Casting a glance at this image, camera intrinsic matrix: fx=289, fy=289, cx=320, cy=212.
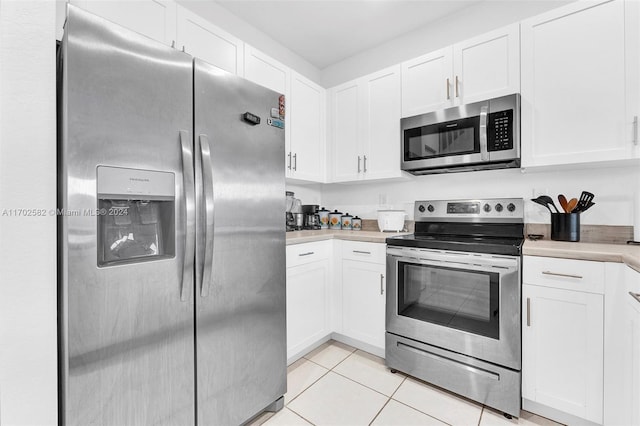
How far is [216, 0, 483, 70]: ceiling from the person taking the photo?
7.60 feet

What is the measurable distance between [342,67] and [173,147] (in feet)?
8.38

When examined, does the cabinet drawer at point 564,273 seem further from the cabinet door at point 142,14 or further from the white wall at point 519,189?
the cabinet door at point 142,14

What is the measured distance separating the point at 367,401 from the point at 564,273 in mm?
1267

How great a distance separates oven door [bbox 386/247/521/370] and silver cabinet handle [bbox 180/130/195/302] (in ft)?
4.31

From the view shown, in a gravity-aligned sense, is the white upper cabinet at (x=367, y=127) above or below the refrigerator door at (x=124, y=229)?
above

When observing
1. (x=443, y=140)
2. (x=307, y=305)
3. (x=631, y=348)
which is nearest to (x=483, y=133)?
(x=443, y=140)

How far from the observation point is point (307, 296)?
2125 mm

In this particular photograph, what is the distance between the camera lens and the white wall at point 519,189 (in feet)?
5.87

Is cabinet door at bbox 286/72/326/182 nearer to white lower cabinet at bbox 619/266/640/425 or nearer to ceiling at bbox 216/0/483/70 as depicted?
ceiling at bbox 216/0/483/70

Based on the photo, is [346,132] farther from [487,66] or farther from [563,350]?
[563,350]

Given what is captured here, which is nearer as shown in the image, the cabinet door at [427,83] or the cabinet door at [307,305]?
the cabinet door at [307,305]

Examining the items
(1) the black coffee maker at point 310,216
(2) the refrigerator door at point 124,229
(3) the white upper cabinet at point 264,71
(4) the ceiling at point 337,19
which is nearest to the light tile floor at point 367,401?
(2) the refrigerator door at point 124,229

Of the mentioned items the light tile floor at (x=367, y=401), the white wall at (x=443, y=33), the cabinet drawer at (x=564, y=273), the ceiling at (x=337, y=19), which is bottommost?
the light tile floor at (x=367, y=401)
